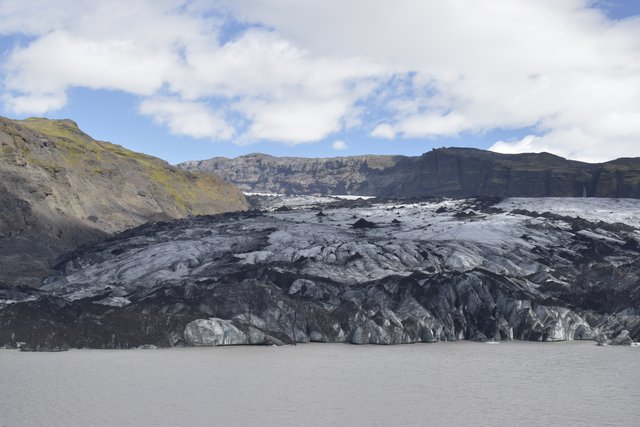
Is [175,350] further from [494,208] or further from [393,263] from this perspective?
[494,208]

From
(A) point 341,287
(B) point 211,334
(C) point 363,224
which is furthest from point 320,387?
(C) point 363,224

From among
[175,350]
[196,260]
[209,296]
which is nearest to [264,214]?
[196,260]

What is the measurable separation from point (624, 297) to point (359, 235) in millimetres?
30578

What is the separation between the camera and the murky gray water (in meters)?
30.2

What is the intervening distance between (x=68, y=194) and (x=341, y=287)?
159 feet

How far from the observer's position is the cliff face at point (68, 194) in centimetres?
8075

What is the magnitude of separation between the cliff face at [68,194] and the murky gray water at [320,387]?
34.9m

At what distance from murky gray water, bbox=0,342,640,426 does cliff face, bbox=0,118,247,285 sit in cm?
3494

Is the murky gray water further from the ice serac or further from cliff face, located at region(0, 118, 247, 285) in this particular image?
cliff face, located at region(0, 118, 247, 285)

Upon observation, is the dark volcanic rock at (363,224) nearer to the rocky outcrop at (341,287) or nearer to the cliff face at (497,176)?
the rocky outcrop at (341,287)

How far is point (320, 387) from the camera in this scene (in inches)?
1419

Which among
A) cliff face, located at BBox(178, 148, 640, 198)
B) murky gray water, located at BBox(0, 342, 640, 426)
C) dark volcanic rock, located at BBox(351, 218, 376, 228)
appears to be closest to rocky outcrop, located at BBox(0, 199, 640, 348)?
dark volcanic rock, located at BBox(351, 218, 376, 228)

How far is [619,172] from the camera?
13350cm

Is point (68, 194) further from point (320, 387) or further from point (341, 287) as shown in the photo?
point (320, 387)
